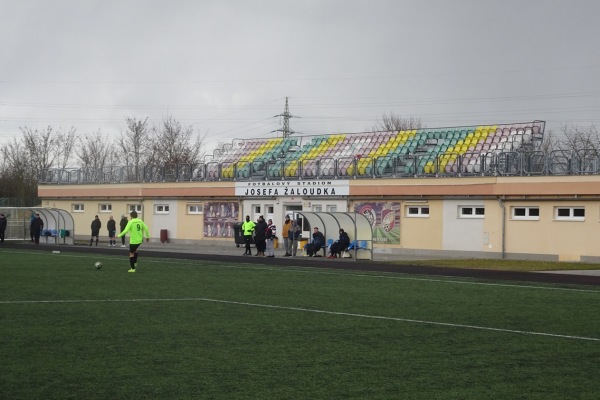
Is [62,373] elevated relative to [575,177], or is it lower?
lower

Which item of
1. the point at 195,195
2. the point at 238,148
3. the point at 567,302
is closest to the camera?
the point at 567,302

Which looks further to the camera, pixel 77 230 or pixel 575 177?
pixel 77 230

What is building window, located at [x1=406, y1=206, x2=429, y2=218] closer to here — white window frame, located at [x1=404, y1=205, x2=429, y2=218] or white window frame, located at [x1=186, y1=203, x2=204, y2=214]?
white window frame, located at [x1=404, y1=205, x2=429, y2=218]

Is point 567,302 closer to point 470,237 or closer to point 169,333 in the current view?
point 169,333

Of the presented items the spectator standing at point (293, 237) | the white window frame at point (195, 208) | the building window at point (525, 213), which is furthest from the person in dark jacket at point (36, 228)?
the building window at point (525, 213)

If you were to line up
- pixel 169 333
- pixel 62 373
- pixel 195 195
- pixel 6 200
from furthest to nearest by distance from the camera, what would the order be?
pixel 6 200, pixel 195 195, pixel 169 333, pixel 62 373

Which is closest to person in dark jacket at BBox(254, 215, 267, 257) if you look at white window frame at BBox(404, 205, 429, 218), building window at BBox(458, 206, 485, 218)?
white window frame at BBox(404, 205, 429, 218)

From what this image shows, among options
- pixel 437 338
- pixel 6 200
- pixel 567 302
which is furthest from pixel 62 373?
pixel 6 200

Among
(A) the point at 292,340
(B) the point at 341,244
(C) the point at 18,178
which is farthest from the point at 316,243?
(C) the point at 18,178

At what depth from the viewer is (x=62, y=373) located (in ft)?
36.2

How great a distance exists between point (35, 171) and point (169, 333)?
83305mm

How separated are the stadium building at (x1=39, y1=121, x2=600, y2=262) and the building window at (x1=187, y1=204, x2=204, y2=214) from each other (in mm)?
62

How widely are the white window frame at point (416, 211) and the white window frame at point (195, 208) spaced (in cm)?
1516

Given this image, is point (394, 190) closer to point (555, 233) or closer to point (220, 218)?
point (555, 233)
